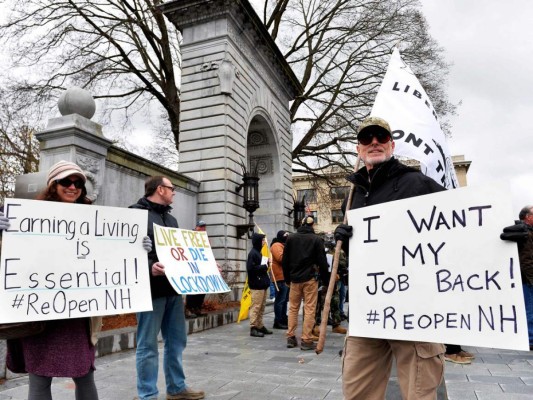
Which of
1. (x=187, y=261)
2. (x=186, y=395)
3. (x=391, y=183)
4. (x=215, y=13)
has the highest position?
(x=215, y=13)

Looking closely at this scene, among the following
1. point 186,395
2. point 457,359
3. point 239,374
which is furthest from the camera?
point 457,359

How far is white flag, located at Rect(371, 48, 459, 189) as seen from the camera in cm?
333

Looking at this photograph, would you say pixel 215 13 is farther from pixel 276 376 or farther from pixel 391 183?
pixel 391 183

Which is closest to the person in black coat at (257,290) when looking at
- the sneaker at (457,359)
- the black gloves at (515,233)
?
the sneaker at (457,359)

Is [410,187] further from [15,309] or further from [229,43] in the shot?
[229,43]

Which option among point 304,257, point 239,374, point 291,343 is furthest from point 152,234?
point 291,343

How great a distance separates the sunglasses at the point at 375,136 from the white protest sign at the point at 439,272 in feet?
1.45

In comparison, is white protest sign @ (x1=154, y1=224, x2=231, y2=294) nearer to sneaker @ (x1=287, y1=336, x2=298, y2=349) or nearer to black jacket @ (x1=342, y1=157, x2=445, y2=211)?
black jacket @ (x1=342, y1=157, x2=445, y2=211)

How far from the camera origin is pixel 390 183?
252 cm

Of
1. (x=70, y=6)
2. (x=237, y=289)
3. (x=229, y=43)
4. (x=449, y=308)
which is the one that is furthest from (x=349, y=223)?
(x=70, y=6)

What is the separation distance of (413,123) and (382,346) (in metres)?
1.88

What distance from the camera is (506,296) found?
2.01m

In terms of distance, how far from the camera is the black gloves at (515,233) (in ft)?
6.41

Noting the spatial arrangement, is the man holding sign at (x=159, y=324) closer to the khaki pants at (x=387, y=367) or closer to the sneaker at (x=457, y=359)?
the khaki pants at (x=387, y=367)
